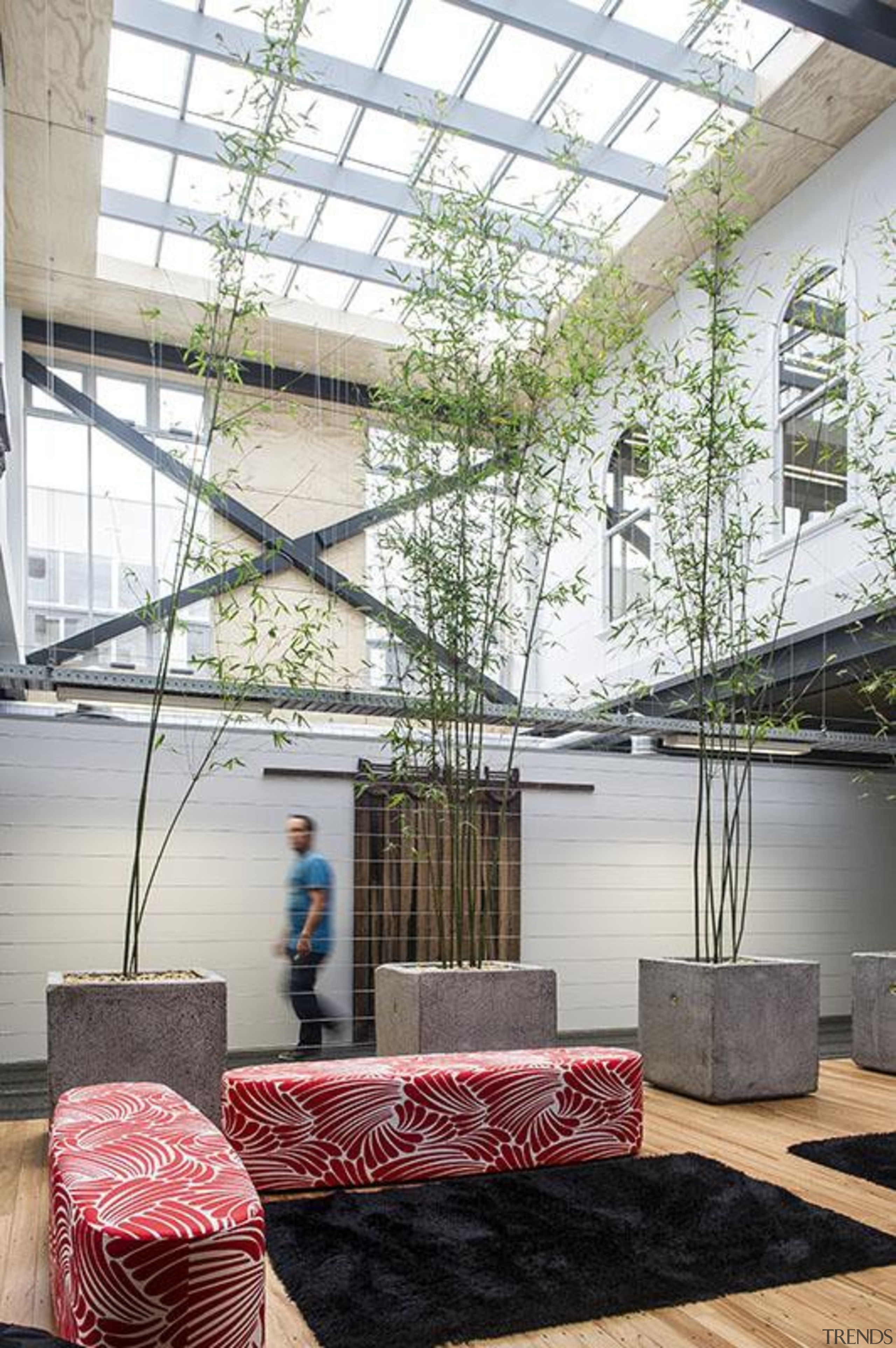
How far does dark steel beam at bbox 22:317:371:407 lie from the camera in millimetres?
8938

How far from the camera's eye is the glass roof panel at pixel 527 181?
732 centimetres

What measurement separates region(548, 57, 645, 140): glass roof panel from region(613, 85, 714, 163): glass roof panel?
0.40ft

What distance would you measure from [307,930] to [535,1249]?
3.58 metres

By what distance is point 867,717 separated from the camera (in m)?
8.88

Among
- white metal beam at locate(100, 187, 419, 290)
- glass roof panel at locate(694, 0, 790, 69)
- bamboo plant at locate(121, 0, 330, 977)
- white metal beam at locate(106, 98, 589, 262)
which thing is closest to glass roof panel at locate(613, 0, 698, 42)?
glass roof panel at locate(694, 0, 790, 69)

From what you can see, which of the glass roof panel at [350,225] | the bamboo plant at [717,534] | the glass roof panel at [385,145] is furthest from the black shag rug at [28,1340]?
the glass roof panel at [350,225]

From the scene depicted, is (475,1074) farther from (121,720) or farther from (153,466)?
(153,466)

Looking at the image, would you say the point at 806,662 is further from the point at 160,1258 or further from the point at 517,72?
the point at 160,1258

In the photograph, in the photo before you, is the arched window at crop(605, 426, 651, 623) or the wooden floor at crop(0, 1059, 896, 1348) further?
the arched window at crop(605, 426, 651, 623)

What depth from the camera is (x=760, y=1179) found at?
3.60 m

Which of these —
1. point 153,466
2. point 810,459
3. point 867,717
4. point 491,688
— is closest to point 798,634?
point 810,459

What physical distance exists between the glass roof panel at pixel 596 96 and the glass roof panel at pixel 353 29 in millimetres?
1056

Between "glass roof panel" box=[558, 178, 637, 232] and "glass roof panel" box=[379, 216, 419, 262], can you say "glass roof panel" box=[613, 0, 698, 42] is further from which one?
"glass roof panel" box=[379, 216, 419, 262]

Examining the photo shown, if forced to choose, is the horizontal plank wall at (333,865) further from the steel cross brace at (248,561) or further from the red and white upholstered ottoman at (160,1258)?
the red and white upholstered ottoman at (160,1258)
